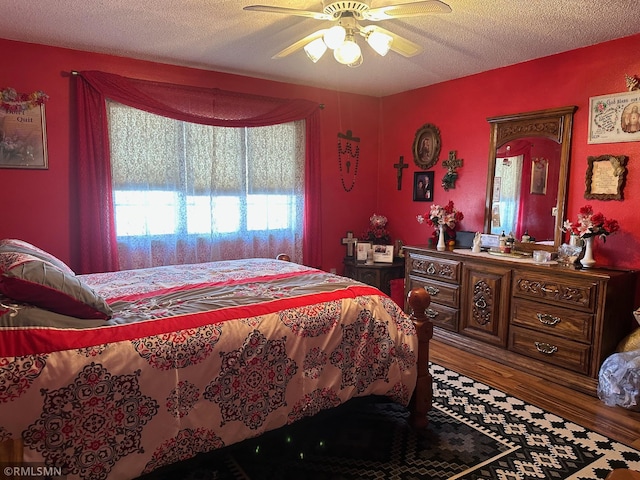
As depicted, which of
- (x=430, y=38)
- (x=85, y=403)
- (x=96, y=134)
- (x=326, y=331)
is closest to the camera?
(x=85, y=403)

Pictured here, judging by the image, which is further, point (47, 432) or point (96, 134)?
point (96, 134)

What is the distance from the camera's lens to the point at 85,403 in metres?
1.58

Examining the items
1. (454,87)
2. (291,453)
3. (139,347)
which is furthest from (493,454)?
(454,87)

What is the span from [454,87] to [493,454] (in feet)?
10.9

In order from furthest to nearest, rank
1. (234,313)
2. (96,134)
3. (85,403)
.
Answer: (96,134) → (234,313) → (85,403)

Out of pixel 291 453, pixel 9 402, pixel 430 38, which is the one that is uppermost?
pixel 430 38

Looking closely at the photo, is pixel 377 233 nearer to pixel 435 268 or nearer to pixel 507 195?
pixel 435 268

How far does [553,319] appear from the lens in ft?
10.3

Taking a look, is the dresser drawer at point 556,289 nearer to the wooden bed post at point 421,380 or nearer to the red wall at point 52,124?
the wooden bed post at point 421,380

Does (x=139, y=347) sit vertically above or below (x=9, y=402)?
above

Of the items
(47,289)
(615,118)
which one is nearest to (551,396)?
(615,118)

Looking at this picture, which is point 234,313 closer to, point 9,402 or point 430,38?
point 9,402

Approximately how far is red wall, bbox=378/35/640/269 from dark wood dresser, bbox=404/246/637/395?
44 centimetres

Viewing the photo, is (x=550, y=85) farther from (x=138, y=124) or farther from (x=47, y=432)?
(x=47, y=432)
